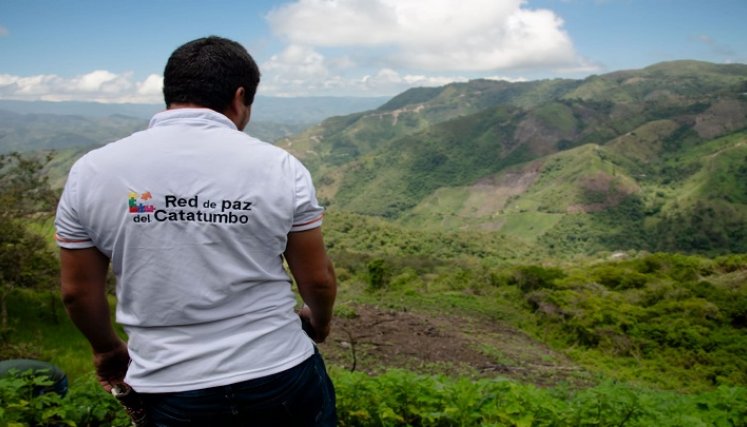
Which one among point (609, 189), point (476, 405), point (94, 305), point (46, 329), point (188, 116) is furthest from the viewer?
point (609, 189)

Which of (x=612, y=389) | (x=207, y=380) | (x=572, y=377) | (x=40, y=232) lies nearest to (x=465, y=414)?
(x=612, y=389)

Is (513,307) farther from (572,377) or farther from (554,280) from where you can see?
(572,377)

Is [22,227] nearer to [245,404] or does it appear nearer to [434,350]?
[434,350]

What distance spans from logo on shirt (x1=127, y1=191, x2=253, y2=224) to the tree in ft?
41.6

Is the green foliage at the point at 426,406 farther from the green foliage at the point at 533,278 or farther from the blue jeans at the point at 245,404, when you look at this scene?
the green foliage at the point at 533,278

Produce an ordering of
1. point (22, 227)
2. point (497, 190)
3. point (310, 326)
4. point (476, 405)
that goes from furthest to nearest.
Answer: point (497, 190) < point (22, 227) < point (476, 405) < point (310, 326)

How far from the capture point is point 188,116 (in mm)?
1613

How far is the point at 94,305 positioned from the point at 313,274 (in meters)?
0.77

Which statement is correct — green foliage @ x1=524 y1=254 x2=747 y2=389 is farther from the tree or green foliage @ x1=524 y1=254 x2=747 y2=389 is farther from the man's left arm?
the tree

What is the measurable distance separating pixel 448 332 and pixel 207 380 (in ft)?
42.1

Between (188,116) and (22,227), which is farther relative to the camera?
(22,227)

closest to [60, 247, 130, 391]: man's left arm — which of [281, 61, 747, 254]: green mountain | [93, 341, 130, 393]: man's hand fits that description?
[93, 341, 130, 393]: man's hand

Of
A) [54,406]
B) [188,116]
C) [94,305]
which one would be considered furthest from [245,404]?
[54,406]

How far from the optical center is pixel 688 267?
2983cm
